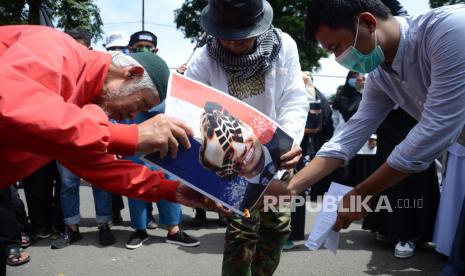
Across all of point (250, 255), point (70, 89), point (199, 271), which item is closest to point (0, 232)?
point (199, 271)

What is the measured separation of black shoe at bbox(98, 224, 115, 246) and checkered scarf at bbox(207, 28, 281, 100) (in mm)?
2222

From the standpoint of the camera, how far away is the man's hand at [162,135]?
128 cm

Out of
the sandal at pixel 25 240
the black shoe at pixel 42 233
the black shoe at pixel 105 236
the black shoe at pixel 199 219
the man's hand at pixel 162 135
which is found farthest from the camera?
the black shoe at pixel 199 219

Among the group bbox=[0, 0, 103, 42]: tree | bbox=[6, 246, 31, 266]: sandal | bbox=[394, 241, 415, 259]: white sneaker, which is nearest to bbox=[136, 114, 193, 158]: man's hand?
bbox=[6, 246, 31, 266]: sandal

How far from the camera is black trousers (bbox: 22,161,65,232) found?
404 cm

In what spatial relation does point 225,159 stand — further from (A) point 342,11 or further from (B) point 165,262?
(B) point 165,262

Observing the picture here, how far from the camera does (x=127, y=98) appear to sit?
5.01 ft

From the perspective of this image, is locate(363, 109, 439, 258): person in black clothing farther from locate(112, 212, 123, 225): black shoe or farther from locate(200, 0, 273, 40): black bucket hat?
locate(112, 212, 123, 225): black shoe

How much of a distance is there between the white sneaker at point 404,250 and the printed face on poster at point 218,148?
2.38 meters

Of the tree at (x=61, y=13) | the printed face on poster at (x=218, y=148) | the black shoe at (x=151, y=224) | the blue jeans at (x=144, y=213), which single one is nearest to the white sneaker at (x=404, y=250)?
the blue jeans at (x=144, y=213)

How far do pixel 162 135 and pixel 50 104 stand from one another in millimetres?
315

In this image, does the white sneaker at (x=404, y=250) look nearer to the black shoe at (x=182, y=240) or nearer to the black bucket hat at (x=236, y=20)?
the black shoe at (x=182, y=240)

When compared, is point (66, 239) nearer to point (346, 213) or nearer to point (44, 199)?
point (44, 199)

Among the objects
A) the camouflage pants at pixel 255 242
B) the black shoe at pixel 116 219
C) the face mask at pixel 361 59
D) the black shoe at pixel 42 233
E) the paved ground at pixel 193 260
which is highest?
the face mask at pixel 361 59
